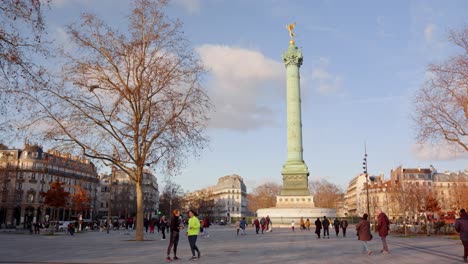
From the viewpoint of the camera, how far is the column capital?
6244 cm

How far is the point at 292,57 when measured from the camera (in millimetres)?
62500

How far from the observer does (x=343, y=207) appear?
179m

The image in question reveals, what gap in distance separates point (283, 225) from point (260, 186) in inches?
3644

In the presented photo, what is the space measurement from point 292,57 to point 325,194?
79.3 meters

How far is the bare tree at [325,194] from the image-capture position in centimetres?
12838

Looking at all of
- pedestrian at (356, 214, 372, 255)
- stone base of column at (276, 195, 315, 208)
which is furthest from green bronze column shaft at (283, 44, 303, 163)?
pedestrian at (356, 214, 372, 255)

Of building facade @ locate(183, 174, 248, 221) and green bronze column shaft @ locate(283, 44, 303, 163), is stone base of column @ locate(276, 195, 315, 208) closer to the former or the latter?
green bronze column shaft @ locate(283, 44, 303, 163)

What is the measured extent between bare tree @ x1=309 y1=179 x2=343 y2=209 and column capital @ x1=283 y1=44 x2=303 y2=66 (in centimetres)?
6774

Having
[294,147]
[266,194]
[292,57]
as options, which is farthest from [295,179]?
[266,194]

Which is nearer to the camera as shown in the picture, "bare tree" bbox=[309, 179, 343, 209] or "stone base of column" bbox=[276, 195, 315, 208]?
"stone base of column" bbox=[276, 195, 315, 208]

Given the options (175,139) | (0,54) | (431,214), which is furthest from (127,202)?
(0,54)

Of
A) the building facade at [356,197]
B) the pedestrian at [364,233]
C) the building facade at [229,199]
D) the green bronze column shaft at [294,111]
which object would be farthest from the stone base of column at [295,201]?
the building facade at [229,199]

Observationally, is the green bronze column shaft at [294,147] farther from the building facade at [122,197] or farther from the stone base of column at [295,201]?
the building facade at [122,197]

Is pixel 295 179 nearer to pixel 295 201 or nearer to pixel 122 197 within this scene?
pixel 295 201
